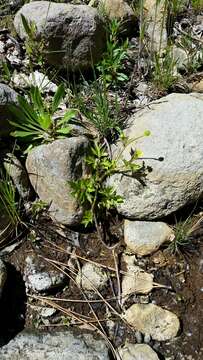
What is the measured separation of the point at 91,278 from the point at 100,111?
1.06 metres

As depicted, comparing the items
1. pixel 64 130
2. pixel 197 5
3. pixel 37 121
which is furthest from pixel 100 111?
pixel 197 5

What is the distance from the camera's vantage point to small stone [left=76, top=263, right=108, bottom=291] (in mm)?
3145

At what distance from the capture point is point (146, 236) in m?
3.23

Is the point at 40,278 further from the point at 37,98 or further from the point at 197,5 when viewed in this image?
the point at 197,5

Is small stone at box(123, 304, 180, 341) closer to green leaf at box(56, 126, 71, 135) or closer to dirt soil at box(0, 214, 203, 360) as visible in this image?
dirt soil at box(0, 214, 203, 360)

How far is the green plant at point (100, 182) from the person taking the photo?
3.15 m

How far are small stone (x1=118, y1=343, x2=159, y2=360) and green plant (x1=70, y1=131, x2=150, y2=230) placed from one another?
74 cm

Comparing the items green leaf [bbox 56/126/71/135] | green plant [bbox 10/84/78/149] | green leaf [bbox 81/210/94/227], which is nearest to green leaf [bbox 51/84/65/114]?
green plant [bbox 10/84/78/149]

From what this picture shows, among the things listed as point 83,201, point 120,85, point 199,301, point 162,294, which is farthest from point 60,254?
point 120,85

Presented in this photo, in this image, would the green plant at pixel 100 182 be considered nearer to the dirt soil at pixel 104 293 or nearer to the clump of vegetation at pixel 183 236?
the dirt soil at pixel 104 293

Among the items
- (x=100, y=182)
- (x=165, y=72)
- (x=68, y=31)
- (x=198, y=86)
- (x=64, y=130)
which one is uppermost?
(x=68, y=31)

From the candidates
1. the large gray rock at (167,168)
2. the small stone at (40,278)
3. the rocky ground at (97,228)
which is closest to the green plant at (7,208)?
the rocky ground at (97,228)

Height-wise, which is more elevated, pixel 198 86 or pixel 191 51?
pixel 191 51

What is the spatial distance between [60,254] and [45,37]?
1.46 metres
